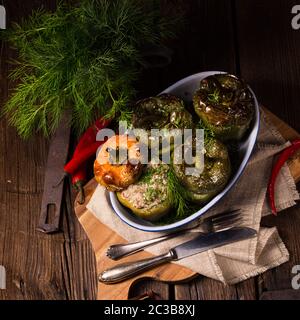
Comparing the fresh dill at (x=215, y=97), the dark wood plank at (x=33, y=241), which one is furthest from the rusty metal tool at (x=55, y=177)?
the fresh dill at (x=215, y=97)

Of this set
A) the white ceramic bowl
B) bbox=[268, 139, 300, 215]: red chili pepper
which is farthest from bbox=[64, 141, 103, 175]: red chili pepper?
bbox=[268, 139, 300, 215]: red chili pepper

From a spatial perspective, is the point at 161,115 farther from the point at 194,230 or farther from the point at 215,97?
→ the point at 194,230

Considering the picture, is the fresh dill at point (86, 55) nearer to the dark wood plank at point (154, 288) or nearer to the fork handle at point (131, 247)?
the fork handle at point (131, 247)

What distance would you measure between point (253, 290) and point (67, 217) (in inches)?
23.1

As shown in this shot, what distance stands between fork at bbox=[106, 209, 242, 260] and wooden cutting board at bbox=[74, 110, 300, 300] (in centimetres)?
3

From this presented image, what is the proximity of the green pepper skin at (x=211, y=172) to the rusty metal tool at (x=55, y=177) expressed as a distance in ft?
1.41

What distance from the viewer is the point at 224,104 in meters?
1.58

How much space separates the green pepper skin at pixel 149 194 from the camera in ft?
5.24

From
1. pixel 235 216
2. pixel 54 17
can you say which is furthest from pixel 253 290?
pixel 54 17

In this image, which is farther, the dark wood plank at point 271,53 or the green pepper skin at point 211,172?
the dark wood plank at point 271,53

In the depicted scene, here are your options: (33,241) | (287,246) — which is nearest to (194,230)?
(287,246)
